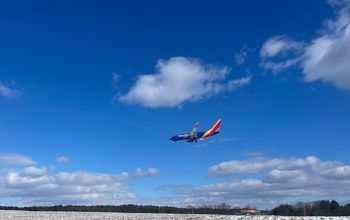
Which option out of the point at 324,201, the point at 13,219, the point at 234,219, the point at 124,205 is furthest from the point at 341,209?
the point at 13,219

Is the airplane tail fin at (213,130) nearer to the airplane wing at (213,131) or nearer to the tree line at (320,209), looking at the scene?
the airplane wing at (213,131)

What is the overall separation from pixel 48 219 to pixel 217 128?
31.1 m

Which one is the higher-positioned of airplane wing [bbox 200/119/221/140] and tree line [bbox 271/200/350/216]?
airplane wing [bbox 200/119/221/140]

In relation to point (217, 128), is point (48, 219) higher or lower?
lower

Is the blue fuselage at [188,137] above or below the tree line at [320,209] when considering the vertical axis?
above

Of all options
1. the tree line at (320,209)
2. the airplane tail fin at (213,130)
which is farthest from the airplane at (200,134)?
the tree line at (320,209)

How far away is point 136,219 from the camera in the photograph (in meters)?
75.9

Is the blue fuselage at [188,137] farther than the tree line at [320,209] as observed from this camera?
No

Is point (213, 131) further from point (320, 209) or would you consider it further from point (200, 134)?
point (320, 209)

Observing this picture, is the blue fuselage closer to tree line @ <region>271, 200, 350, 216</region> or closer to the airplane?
the airplane

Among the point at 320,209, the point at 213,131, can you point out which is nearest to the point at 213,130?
the point at 213,131

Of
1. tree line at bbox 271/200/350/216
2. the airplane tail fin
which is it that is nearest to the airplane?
the airplane tail fin

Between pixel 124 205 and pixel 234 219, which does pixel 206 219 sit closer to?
pixel 234 219

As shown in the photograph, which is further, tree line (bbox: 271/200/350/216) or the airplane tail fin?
tree line (bbox: 271/200/350/216)
